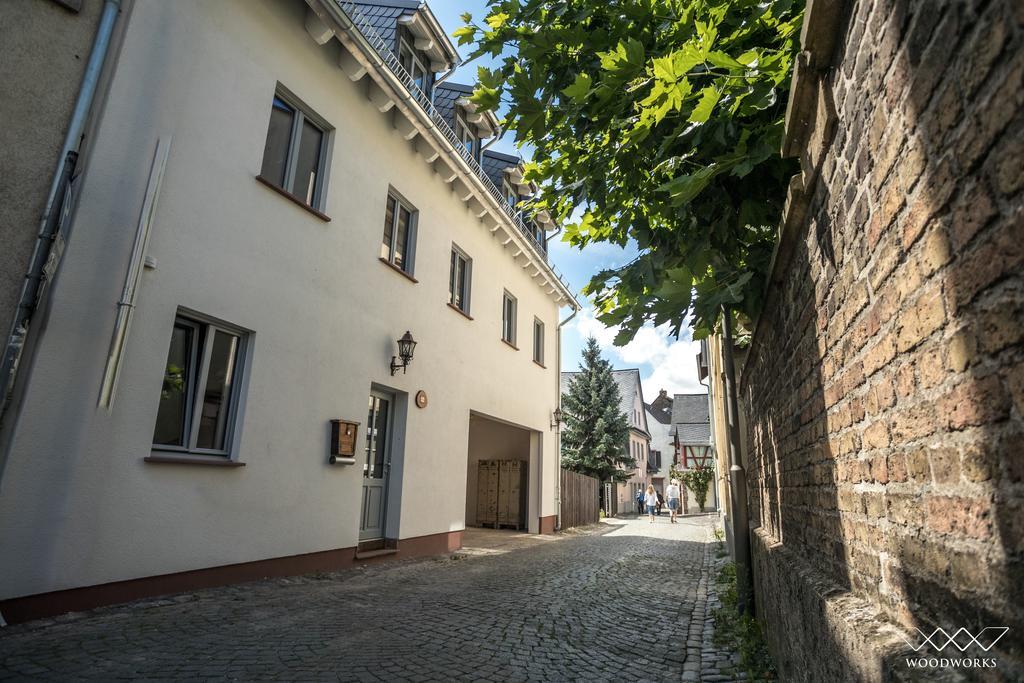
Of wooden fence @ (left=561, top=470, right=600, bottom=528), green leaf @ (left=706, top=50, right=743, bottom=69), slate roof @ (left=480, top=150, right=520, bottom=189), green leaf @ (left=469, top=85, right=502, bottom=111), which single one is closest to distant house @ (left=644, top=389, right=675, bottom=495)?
wooden fence @ (left=561, top=470, right=600, bottom=528)

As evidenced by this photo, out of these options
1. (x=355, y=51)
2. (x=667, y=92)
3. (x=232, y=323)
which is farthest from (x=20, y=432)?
(x=355, y=51)

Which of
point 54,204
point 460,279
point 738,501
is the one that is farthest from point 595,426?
point 54,204

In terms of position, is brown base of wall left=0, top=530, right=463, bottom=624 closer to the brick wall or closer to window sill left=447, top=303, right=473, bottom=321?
window sill left=447, top=303, right=473, bottom=321

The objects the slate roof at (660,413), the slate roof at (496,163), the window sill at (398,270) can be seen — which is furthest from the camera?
the slate roof at (660,413)

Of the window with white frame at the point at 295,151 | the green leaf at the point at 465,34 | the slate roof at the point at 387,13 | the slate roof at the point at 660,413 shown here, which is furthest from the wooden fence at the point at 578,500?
the slate roof at the point at 660,413

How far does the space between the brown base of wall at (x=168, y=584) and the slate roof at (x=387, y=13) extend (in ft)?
27.2

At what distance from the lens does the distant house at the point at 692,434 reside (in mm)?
40688

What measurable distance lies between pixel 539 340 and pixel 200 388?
37.1ft

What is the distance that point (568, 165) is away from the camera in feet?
13.6

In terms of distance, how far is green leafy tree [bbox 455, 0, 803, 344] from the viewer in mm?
2654

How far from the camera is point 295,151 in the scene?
741 cm

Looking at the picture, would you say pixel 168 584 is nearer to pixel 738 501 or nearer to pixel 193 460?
pixel 193 460

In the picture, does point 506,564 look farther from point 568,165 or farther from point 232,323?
point 568,165

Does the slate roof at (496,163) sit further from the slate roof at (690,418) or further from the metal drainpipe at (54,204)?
the slate roof at (690,418)
